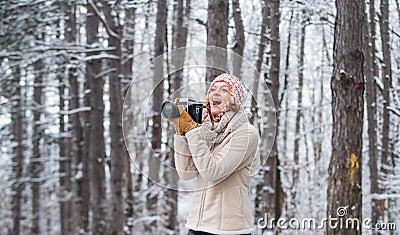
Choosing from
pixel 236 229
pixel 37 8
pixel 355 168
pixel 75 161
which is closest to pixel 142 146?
pixel 236 229

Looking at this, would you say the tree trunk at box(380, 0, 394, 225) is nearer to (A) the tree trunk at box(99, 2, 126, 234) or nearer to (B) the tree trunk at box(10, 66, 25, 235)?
(A) the tree trunk at box(99, 2, 126, 234)

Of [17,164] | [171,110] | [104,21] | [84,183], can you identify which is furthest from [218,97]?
[17,164]

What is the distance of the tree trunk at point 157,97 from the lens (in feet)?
12.2

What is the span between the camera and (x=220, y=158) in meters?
3.09

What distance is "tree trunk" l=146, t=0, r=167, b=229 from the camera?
372 centimetres

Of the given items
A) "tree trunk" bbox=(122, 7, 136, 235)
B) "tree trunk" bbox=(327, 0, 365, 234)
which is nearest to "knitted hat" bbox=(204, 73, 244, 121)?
"tree trunk" bbox=(327, 0, 365, 234)

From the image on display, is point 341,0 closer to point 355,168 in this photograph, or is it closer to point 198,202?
point 355,168

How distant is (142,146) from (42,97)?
656 inches

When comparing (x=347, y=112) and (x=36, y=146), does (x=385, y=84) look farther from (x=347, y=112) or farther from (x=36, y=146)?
(x=36, y=146)

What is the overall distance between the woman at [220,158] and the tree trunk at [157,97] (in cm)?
41

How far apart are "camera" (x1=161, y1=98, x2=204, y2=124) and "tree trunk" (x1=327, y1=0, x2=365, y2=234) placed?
142 inches

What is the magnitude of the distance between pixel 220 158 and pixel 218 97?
37 cm

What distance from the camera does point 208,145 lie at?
317 cm

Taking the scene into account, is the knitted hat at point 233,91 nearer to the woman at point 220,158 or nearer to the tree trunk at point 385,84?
the woman at point 220,158
